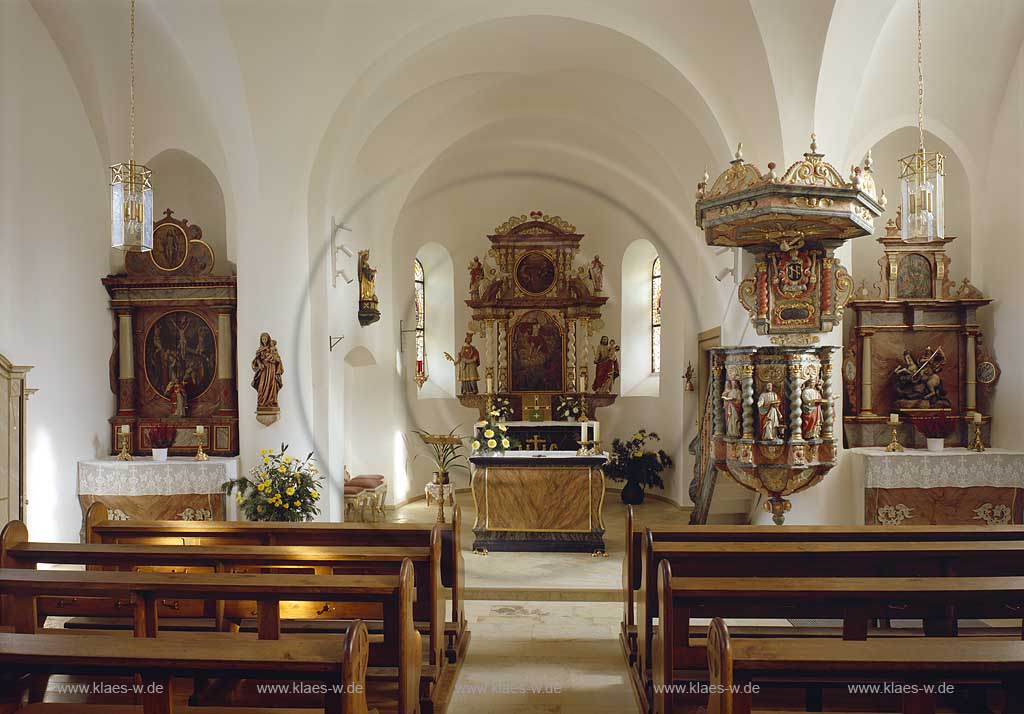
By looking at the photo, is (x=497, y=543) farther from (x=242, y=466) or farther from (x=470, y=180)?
(x=470, y=180)

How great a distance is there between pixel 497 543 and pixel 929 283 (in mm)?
6264

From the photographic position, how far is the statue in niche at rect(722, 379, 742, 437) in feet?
24.6

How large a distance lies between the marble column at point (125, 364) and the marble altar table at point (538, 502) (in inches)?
177

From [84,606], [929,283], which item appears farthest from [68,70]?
[929,283]

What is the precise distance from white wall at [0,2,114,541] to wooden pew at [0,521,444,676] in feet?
12.7

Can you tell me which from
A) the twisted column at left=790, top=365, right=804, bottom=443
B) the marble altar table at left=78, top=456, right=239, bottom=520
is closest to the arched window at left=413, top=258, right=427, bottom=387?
the marble altar table at left=78, top=456, right=239, bottom=520

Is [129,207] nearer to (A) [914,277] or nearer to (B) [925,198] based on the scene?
(B) [925,198]

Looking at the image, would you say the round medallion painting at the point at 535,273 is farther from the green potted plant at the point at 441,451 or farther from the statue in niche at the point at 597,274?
the green potted plant at the point at 441,451

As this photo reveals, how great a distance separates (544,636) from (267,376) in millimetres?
4538

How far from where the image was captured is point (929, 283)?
954cm

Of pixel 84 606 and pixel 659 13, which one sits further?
pixel 659 13

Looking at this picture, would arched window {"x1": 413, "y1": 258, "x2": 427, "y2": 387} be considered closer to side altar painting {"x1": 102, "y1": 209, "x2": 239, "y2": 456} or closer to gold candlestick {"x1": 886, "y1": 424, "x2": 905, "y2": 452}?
side altar painting {"x1": 102, "y1": 209, "x2": 239, "y2": 456}

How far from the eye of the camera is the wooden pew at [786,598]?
12.4 feet

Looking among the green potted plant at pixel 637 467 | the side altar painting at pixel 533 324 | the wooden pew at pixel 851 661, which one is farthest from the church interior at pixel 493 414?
the side altar painting at pixel 533 324
